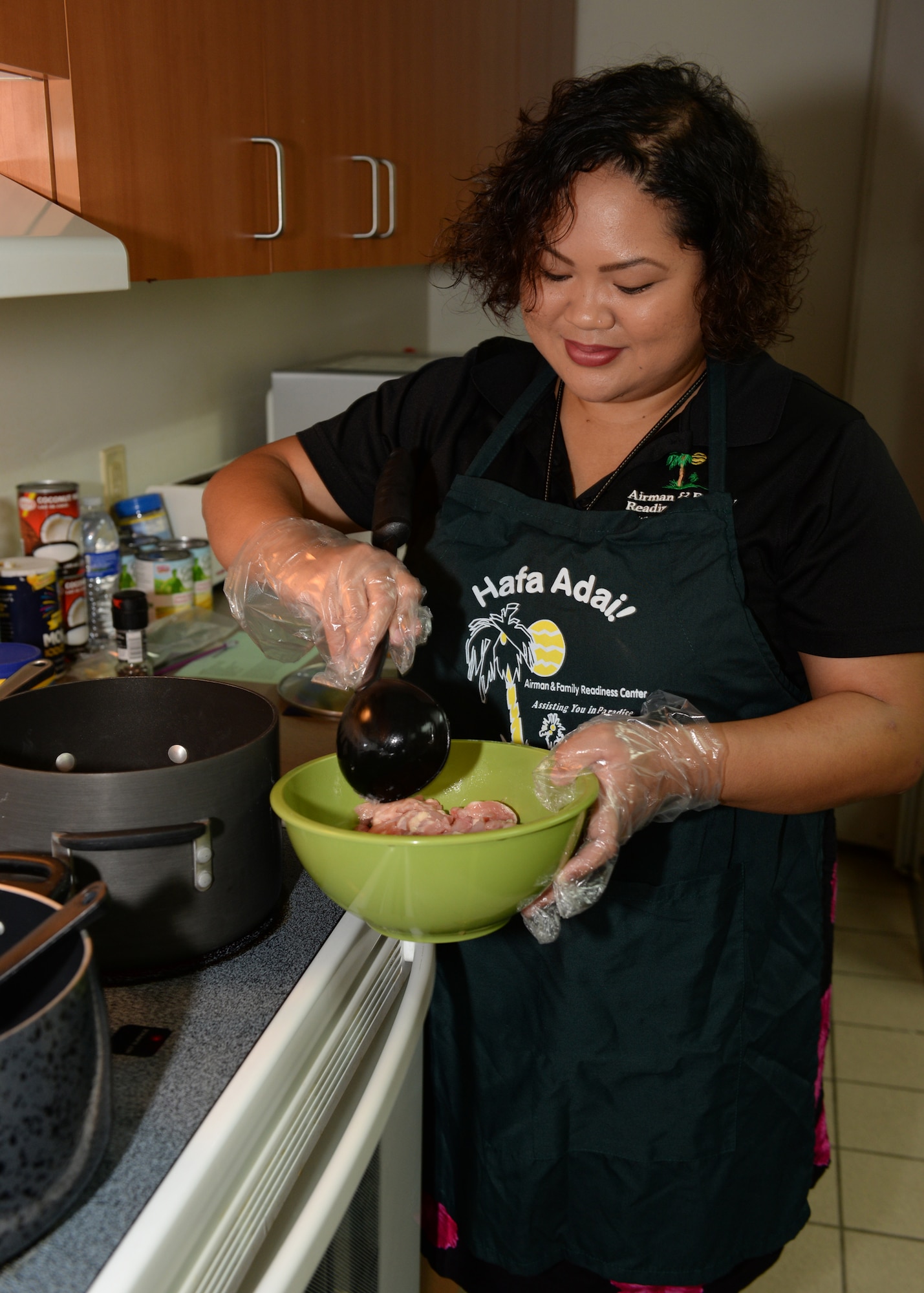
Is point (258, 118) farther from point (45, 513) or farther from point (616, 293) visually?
point (616, 293)

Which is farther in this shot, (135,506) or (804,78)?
(804,78)

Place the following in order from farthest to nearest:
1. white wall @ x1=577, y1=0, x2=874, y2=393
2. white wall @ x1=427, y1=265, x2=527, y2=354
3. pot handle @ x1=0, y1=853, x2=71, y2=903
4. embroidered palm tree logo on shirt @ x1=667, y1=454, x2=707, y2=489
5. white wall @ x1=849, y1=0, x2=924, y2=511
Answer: white wall @ x1=427, y1=265, x2=527, y2=354 → white wall @ x1=577, y1=0, x2=874, y2=393 → white wall @ x1=849, y1=0, x2=924, y2=511 → embroidered palm tree logo on shirt @ x1=667, y1=454, x2=707, y2=489 → pot handle @ x1=0, y1=853, x2=71, y2=903

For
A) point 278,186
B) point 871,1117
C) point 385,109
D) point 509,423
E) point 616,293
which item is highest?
point 385,109

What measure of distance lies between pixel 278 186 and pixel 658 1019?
49.5 inches

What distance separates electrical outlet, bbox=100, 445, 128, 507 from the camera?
1.86 meters

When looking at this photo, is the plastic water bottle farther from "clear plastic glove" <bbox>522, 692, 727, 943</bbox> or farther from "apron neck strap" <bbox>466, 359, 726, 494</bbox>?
"clear plastic glove" <bbox>522, 692, 727, 943</bbox>

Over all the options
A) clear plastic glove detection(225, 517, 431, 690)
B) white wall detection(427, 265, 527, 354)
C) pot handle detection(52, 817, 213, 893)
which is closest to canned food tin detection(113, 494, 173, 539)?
clear plastic glove detection(225, 517, 431, 690)

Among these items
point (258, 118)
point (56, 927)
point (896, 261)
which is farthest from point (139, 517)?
point (896, 261)

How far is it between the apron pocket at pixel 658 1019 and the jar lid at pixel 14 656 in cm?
76

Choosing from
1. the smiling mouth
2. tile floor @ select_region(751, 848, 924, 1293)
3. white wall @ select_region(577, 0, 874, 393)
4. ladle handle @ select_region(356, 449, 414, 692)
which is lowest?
tile floor @ select_region(751, 848, 924, 1293)

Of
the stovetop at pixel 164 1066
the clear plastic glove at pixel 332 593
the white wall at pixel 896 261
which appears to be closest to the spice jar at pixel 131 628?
the clear plastic glove at pixel 332 593

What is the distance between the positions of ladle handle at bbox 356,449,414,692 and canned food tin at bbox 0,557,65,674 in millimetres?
674

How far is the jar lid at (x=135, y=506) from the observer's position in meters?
1.89

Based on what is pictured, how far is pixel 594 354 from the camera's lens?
3.45 feet
